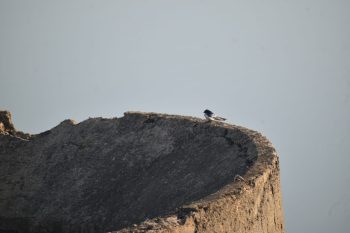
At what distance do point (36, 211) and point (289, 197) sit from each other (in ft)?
500

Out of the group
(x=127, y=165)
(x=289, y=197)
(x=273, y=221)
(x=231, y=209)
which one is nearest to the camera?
(x=231, y=209)

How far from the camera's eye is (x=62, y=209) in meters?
34.6

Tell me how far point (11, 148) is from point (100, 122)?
12.8 ft

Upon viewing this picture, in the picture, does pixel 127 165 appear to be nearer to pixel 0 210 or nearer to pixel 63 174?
pixel 63 174

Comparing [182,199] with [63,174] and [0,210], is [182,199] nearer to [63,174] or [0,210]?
[63,174]

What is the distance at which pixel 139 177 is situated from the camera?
33312mm

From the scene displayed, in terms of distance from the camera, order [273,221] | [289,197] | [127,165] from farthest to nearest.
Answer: [289,197] → [127,165] → [273,221]

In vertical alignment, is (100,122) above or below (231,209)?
above

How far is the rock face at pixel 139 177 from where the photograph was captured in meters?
25.7

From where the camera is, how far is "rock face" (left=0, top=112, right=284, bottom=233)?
25656 millimetres

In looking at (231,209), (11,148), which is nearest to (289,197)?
(11,148)

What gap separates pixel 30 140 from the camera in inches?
1564

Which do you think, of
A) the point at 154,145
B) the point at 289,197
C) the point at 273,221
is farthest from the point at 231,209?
the point at 289,197

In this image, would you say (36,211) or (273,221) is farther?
(36,211)
